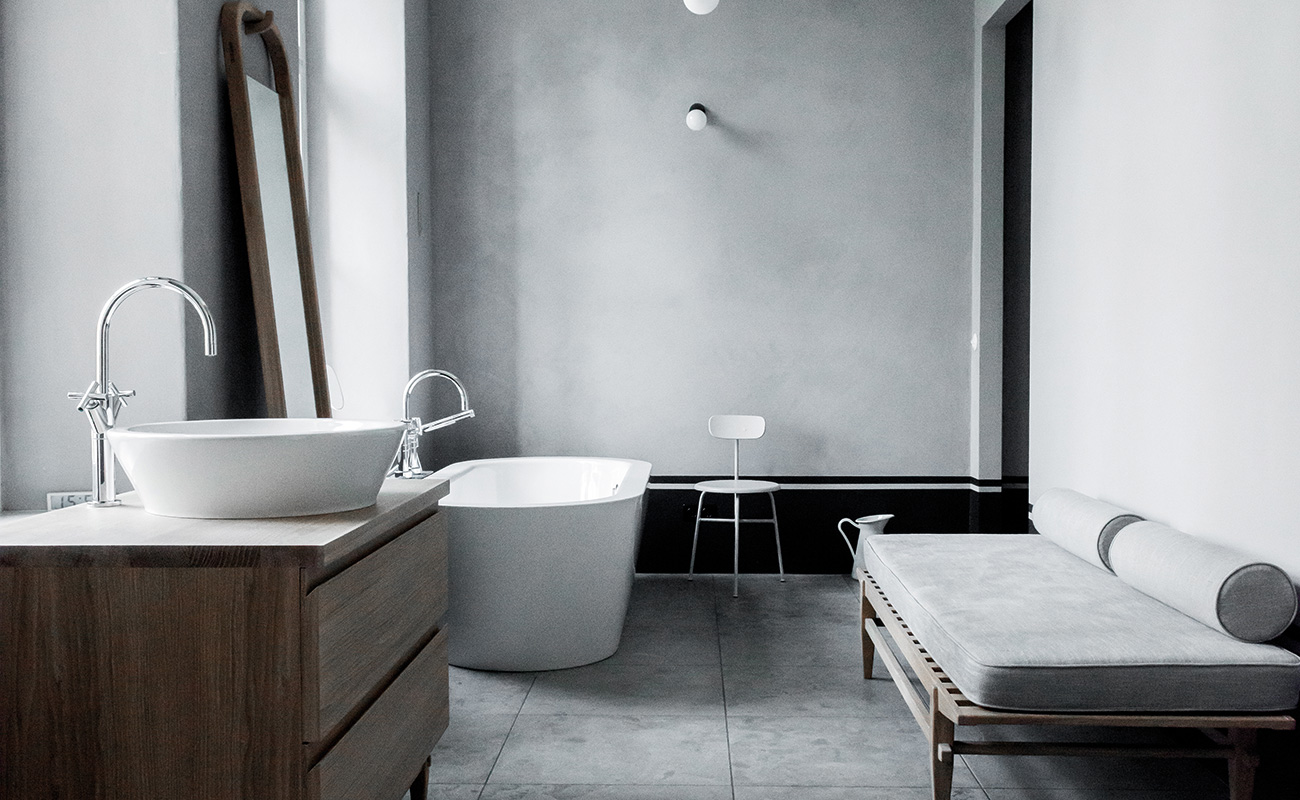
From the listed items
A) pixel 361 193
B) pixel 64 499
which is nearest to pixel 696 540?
pixel 361 193

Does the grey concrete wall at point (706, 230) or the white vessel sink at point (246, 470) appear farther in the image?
the grey concrete wall at point (706, 230)

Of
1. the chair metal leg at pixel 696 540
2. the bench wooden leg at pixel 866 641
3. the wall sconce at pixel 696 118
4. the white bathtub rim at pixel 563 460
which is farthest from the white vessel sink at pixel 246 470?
the wall sconce at pixel 696 118

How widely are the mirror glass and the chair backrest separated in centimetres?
225

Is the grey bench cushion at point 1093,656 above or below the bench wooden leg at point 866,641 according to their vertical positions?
above

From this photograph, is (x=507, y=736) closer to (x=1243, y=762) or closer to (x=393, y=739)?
(x=393, y=739)

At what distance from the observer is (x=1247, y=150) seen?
2.34 meters

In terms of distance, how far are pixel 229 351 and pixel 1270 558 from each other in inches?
100

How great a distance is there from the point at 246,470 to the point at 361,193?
308cm

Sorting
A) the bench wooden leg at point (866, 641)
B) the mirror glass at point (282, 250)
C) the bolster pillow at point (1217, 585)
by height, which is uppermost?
the mirror glass at point (282, 250)

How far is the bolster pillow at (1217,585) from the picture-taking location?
2.00 metres

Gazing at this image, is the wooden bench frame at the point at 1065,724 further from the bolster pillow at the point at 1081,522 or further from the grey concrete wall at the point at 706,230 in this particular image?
the grey concrete wall at the point at 706,230

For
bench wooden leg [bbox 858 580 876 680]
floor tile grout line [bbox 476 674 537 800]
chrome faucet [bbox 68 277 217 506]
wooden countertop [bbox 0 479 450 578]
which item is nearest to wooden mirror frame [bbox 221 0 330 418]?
chrome faucet [bbox 68 277 217 506]

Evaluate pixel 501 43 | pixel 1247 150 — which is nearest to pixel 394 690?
pixel 1247 150

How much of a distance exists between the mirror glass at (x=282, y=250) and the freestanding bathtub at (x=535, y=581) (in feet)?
2.20
